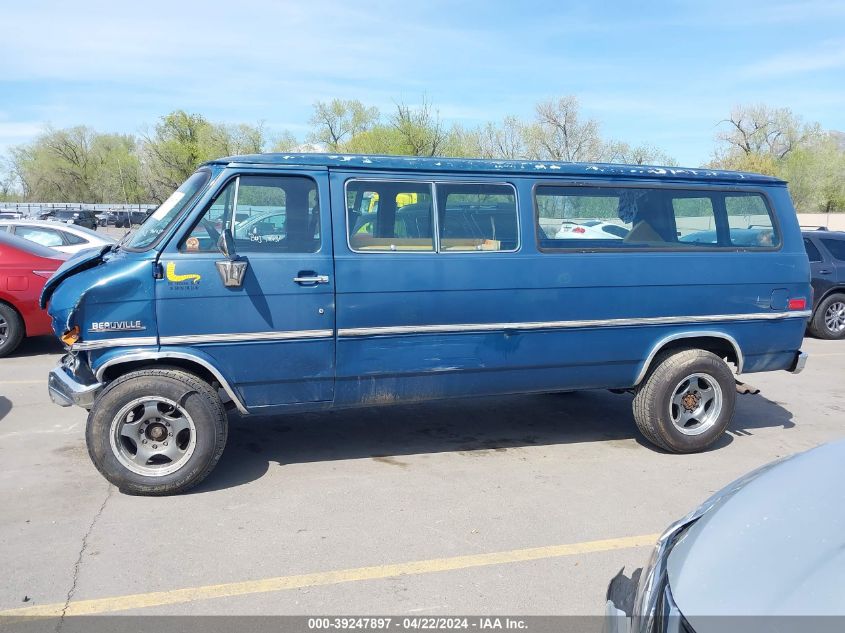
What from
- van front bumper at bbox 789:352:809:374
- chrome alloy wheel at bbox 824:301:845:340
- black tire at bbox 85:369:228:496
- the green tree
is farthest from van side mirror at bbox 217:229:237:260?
the green tree

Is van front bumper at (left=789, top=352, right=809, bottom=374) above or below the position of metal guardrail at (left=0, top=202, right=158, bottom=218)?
below

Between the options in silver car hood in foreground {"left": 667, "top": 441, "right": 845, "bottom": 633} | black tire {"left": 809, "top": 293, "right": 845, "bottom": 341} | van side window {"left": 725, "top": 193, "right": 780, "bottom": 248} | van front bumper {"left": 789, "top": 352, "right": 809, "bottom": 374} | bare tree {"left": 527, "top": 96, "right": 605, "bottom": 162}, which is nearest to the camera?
silver car hood in foreground {"left": 667, "top": 441, "right": 845, "bottom": 633}

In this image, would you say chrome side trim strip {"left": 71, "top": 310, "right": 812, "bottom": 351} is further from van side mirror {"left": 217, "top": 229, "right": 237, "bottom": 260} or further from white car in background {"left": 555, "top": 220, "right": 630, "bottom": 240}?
white car in background {"left": 555, "top": 220, "right": 630, "bottom": 240}

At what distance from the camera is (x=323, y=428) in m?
6.04

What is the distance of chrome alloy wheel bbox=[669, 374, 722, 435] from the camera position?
18.4ft

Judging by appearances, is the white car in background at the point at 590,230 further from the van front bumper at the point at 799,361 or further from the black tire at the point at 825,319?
the black tire at the point at 825,319

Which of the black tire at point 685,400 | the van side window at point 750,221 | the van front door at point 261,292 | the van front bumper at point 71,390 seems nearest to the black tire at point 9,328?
the van front bumper at point 71,390

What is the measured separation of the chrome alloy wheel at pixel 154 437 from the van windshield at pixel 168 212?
1.08 meters

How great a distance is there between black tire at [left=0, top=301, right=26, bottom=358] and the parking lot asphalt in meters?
2.30

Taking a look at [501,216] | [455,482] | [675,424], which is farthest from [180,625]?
[675,424]

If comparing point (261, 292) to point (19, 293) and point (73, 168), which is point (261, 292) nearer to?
point (19, 293)

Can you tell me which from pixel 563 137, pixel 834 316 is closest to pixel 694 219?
pixel 834 316

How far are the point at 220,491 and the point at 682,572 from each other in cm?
338

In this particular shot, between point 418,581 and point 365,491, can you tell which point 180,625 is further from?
point 365,491
